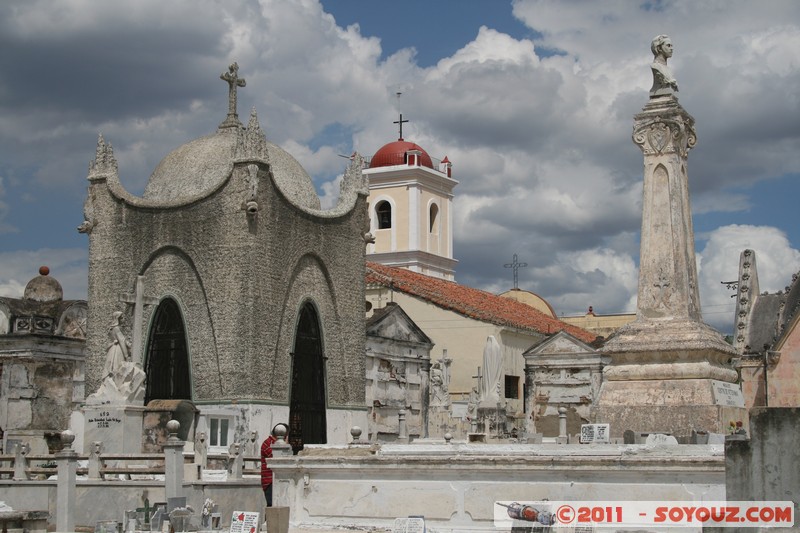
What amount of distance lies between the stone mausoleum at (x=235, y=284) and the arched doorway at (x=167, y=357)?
31 mm

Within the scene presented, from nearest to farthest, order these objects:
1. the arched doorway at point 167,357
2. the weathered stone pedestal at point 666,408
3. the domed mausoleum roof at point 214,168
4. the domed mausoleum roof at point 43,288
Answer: the weathered stone pedestal at point 666,408, the arched doorway at point 167,357, the domed mausoleum roof at point 214,168, the domed mausoleum roof at point 43,288

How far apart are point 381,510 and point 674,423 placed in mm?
3862

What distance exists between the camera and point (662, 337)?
48.7 ft

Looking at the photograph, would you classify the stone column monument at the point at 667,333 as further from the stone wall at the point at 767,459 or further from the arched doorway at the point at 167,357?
the arched doorway at the point at 167,357

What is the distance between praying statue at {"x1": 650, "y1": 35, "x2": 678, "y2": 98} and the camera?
1588cm

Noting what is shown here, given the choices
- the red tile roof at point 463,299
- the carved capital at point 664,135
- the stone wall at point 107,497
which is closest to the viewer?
the carved capital at point 664,135

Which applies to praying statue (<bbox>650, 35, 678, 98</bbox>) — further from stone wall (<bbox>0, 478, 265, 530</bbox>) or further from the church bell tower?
the church bell tower

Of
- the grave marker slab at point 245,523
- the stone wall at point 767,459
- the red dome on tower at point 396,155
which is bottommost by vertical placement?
the grave marker slab at point 245,523

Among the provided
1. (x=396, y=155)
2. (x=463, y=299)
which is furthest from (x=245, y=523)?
(x=396, y=155)

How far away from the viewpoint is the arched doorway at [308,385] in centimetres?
2702

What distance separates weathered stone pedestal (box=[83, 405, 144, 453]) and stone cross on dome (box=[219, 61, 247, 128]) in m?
10.7

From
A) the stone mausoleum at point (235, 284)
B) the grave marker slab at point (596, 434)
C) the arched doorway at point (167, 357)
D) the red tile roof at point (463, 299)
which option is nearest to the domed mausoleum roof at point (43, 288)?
the stone mausoleum at point (235, 284)

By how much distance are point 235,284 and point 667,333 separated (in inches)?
516

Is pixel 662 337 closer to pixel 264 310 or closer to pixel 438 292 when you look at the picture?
pixel 264 310
